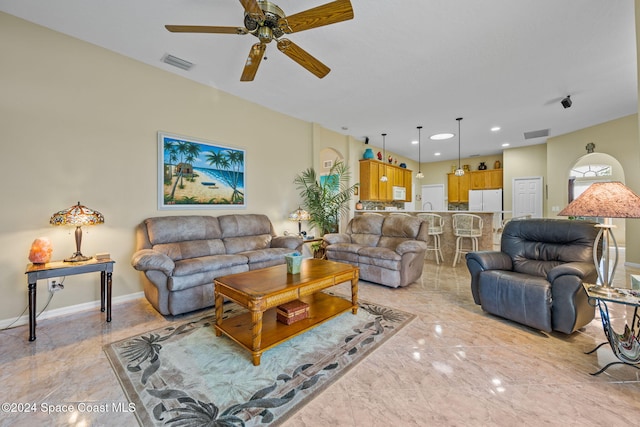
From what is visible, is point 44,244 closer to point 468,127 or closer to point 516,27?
point 516,27

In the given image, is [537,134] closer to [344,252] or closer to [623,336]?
[344,252]

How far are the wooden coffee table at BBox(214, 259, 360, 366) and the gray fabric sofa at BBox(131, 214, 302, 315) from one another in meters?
0.65

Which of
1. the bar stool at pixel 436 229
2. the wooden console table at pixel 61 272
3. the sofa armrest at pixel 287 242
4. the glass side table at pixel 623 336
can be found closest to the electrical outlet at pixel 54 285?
the wooden console table at pixel 61 272

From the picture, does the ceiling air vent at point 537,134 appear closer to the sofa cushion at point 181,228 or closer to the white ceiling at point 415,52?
the white ceiling at point 415,52

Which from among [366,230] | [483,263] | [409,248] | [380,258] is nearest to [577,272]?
[483,263]

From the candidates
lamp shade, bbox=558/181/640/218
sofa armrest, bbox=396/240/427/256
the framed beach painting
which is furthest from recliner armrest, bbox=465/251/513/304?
the framed beach painting

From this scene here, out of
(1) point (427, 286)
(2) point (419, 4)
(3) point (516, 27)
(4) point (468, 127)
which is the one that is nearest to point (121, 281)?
(1) point (427, 286)

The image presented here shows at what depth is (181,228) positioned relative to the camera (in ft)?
10.9

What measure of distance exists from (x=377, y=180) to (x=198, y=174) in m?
4.59

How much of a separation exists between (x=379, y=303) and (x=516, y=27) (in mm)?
3185

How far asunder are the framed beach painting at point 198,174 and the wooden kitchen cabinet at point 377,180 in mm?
3424

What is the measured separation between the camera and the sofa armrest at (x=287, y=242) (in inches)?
153

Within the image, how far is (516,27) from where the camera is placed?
253 centimetres

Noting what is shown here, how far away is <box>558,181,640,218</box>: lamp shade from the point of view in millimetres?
1739
